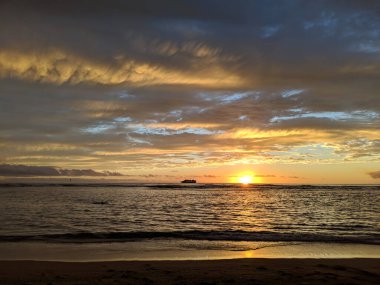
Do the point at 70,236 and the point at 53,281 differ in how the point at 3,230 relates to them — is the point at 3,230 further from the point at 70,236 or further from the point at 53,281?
the point at 53,281

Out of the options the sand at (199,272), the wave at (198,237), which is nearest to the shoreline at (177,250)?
the wave at (198,237)

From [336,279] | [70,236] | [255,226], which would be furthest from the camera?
[255,226]

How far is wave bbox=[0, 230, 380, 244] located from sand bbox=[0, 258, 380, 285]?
677 centimetres

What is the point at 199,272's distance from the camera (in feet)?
39.6

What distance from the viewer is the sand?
10.8 metres

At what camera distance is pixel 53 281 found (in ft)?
35.1

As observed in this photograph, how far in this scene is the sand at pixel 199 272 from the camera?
10.8 metres

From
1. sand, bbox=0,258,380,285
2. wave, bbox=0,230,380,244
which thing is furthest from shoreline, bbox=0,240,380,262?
sand, bbox=0,258,380,285

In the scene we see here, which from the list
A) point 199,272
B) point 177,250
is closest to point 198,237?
point 177,250

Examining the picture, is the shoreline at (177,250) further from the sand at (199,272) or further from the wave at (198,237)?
the sand at (199,272)

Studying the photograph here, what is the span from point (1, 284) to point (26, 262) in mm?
3882

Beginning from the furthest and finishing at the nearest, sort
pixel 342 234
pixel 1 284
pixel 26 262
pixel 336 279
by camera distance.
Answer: pixel 342 234 < pixel 26 262 < pixel 336 279 < pixel 1 284

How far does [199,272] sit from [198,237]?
1028 cm

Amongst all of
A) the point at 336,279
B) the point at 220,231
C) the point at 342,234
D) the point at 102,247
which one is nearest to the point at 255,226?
the point at 220,231
